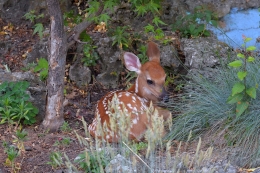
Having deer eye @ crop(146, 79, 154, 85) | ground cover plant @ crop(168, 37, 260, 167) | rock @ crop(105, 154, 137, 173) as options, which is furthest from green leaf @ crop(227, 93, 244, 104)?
deer eye @ crop(146, 79, 154, 85)

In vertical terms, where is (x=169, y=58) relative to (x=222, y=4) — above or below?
below

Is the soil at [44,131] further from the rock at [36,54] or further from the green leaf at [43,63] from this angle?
the green leaf at [43,63]

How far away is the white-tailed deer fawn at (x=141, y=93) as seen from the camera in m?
5.92

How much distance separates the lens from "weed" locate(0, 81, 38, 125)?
6.24m

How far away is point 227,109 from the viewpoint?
18.5 ft

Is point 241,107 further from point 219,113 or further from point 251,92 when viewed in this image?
point 219,113

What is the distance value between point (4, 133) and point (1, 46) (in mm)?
3062

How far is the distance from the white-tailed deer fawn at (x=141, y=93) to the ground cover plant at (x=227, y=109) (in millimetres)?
318

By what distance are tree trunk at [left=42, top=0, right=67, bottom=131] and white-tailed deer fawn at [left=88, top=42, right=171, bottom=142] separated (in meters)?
0.46

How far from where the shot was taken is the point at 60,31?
621 cm

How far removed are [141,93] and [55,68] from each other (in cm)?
117

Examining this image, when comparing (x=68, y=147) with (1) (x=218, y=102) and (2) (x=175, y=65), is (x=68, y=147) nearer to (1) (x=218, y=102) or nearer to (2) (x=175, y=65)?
(1) (x=218, y=102)

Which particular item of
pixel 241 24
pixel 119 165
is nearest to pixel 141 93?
pixel 119 165

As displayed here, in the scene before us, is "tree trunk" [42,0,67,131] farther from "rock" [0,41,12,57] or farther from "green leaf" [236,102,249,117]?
"rock" [0,41,12,57]
